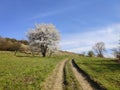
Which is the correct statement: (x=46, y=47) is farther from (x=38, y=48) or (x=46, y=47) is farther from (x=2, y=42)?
(x=2, y=42)

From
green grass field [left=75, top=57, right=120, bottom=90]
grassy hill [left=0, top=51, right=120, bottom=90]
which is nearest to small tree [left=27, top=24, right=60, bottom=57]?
grassy hill [left=0, top=51, right=120, bottom=90]

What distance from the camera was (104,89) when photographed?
2270cm

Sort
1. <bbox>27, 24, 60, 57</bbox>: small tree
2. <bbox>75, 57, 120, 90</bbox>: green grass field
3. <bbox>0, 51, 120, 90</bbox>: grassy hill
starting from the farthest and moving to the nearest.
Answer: <bbox>27, 24, 60, 57</bbox>: small tree → <bbox>75, 57, 120, 90</bbox>: green grass field → <bbox>0, 51, 120, 90</bbox>: grassy hill

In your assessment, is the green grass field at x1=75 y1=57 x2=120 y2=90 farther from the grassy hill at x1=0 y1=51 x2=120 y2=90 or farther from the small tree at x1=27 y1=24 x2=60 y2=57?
the small tree at x1=27 y1=24 x2=60 y2=57

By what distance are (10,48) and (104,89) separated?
3680 inches

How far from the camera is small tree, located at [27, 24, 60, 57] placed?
93688 millimetres

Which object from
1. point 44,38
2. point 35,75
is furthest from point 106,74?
point 44,38

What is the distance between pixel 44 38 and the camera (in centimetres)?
9538

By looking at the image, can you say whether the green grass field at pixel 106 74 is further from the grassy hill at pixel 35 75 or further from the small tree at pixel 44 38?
the small tree at pixel 44 38

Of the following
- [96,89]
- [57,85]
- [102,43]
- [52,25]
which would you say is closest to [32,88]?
[57,85]

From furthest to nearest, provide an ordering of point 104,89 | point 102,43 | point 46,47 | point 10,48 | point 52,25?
point 102,43, point 10,48, point 52,25, point 46,47, point 104,89

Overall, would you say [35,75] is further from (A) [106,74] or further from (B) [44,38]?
(B) [44,38]

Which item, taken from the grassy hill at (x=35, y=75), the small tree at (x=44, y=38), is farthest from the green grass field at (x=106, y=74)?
the small tree at (x=44, y=38)

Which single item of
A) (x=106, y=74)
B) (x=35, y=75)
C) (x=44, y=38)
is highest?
(x=44, y=38)
